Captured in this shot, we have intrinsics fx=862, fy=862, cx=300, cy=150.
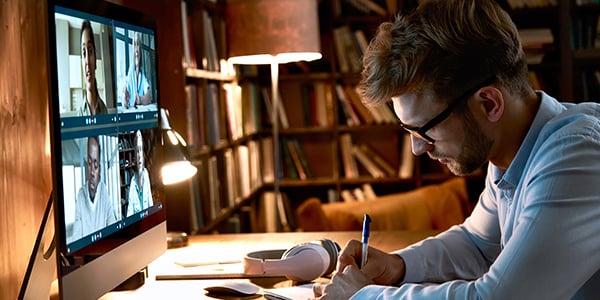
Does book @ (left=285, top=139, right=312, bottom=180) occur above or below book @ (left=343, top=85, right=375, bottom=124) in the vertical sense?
below

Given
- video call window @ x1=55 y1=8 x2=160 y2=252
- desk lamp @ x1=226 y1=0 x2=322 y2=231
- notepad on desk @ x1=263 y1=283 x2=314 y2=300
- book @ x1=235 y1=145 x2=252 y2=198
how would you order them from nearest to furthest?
video call window @ x1=55 y1=8 x2=160 y2=252
notepad on desk @ x1=263 y1=283 x2=314 y2=300
desk lamp @ x1=226 y1=0 x2=322 y2=231
book @ x1=235 y1=145 x2=252 y2=198

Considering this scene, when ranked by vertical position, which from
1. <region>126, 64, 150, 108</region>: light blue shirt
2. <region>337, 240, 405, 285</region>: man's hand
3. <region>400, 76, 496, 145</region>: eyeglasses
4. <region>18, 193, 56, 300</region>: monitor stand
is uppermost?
<region>126, 64, 150, 108</region>: light blue shirt

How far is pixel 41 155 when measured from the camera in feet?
6.22

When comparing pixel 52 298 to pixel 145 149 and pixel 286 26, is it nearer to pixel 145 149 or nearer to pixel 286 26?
pixel 145 149

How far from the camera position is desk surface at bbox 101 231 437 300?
5.88 ft

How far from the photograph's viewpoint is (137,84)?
1787mm

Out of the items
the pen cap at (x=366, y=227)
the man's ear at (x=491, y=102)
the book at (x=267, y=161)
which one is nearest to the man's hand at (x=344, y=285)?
the pen cap at (x=366, y=227)

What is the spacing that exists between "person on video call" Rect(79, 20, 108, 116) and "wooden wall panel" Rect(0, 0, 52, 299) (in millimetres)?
199

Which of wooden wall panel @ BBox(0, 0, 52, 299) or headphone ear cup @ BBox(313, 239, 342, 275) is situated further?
headphone ear cup @ BBox(313, 239, 342, 275)

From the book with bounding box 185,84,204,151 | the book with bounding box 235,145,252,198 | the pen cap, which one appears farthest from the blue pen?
the book with bounding box 235,145,252,198

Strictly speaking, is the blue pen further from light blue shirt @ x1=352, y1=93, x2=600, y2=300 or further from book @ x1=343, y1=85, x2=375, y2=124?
book @ x1=343, y1=85, x2=375, y2=124

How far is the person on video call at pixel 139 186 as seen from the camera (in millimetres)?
1708

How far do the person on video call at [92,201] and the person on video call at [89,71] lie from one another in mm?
53

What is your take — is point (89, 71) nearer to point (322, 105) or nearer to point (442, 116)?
point (442, 116)
